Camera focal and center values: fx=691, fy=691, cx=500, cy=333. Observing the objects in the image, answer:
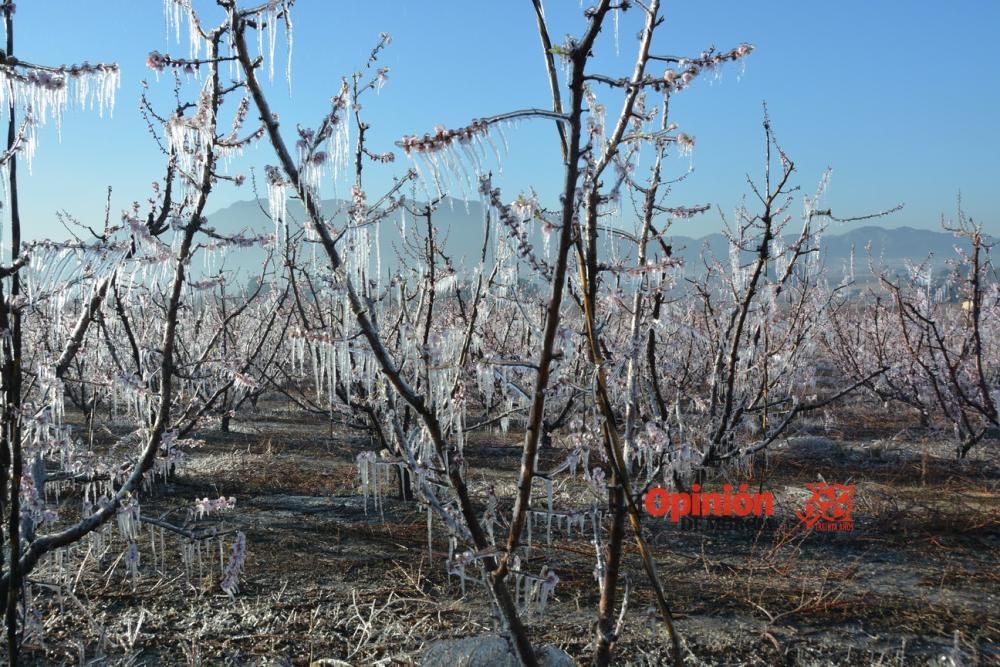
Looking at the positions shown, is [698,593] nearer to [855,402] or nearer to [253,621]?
[253,621]

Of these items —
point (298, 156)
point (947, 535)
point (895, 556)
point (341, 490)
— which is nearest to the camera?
point (298, 156)

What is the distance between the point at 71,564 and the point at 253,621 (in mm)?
1870

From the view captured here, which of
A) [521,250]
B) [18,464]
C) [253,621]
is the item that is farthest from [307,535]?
[521,250]

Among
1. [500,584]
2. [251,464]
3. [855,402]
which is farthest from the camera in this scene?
[855,402]

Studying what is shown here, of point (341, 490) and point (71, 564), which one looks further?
point (341, 490)

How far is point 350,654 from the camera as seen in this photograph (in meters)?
3.85

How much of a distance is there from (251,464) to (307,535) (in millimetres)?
3459

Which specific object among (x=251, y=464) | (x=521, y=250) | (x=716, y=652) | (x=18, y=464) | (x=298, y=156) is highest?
(x=298, y=156)

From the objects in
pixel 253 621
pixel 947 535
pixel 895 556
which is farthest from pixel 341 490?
pixel 947 535

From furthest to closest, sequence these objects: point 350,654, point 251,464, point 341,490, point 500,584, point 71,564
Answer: point 251,464 < point 341,490 < point 71,564 < point 350,654 < point 500,584

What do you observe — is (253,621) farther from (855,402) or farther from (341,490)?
(855,402)

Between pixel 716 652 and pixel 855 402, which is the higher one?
pixel 855 402

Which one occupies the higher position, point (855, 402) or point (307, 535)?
point (855, 402)

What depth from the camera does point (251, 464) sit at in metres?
9.09
